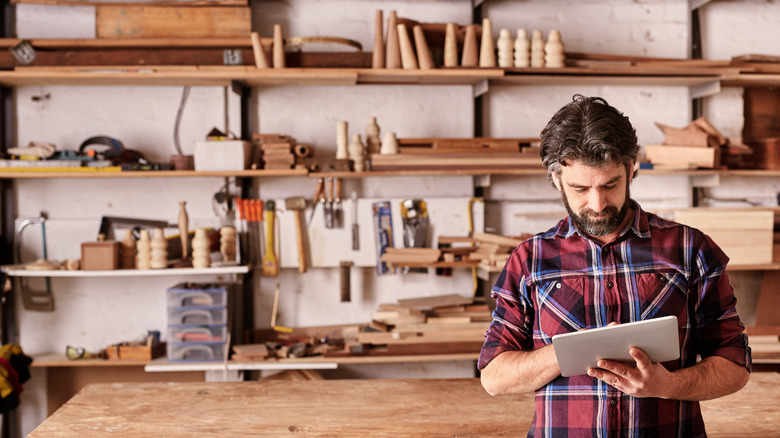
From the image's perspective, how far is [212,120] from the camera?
11.9 ft

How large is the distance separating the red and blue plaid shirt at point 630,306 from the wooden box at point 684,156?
212 cm

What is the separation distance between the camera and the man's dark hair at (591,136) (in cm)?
140

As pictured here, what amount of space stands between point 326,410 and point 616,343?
1.17 meters

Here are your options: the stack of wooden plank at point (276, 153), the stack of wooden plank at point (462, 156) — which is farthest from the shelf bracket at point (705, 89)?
the stack of wooden plank at point (276, 153)

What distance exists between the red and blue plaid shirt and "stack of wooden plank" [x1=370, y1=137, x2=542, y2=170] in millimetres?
1926

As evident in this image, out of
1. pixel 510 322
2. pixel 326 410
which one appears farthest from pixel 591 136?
pixel 326 410

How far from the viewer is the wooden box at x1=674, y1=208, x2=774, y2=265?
3285 millimetres

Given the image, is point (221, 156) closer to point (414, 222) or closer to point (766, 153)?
point (414, 222)

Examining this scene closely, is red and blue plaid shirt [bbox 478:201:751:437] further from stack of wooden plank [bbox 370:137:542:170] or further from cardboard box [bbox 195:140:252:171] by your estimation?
cardboard box [bbox 195:140:252:171]

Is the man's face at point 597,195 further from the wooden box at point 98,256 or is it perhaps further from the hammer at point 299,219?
the wooden box at point 98,256

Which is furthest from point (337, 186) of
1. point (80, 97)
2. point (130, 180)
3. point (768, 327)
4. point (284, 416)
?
point (768, 327)

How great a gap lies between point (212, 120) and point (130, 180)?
0.59 metres

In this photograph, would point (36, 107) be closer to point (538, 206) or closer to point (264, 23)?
point (264, 23)

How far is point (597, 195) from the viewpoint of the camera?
4.71 ft
